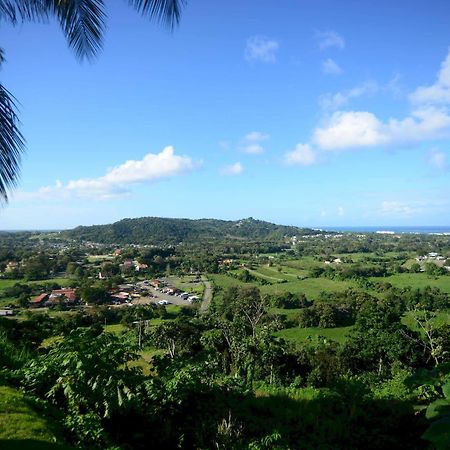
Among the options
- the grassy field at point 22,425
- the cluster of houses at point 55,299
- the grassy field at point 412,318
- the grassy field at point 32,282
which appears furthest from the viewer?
the grassy field at point 32,282

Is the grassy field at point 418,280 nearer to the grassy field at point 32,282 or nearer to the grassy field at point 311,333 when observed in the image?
the grassy field at point 311,333

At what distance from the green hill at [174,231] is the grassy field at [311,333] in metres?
80.1

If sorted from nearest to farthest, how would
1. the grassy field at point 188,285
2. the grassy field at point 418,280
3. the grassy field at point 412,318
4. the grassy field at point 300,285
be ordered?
the grassy field at point 412,318
the grassy field at point 300,285
the grassy field at point 418,280
the grassy field at point 188,285

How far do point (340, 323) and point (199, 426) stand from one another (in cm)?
3845

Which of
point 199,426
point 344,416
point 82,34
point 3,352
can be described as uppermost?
point 82,34

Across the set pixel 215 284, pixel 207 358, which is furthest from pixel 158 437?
pixel 215 284

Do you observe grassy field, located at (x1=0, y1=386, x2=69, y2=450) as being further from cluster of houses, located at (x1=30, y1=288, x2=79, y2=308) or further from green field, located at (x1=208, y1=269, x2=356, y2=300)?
green field, located at (x1=208, y1=269, x2=356, y2=300)

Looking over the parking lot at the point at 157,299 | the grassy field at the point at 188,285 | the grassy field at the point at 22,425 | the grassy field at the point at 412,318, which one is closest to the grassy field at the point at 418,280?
the grassy field at the point at 412,318

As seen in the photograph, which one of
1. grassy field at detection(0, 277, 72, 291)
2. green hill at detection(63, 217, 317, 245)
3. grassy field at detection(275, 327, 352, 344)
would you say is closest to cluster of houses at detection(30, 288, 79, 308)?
grassy field at detection(0, 277, 72, 291)

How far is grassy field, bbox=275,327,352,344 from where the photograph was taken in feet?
116

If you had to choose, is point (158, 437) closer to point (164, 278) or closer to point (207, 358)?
point (207, 358)

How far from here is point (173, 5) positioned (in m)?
2.66

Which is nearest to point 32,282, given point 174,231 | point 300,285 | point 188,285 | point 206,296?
point 188,285

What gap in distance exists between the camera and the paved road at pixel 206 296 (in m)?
46.4
